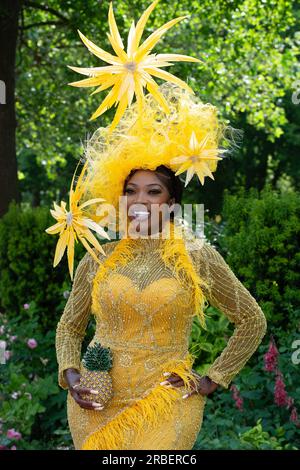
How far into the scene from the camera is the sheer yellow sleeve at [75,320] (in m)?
3.41

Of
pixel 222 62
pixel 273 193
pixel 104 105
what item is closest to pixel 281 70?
pixel 222 62

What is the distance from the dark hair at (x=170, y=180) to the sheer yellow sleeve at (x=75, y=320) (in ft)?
1.32

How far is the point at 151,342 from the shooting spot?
3.17 m

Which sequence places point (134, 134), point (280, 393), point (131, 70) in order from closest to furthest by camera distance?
1. point (131, 70)
2. point (134, 134)
3. point (280, 393)

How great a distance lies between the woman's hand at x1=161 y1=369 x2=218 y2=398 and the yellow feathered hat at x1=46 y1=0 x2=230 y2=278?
1.92 feet

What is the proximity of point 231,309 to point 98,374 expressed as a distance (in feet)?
2.00

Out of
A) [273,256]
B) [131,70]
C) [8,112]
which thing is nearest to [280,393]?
[273,256]

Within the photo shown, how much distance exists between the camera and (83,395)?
3182 millimetres

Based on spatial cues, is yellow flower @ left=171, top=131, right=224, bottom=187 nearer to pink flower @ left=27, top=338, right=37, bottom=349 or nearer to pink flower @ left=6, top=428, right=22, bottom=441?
pink flower @ left=6, top=428, right=22, bottom=441

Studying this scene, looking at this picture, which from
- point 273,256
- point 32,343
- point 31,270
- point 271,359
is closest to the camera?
point 271,359

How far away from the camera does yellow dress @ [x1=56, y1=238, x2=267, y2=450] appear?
311 centimetres

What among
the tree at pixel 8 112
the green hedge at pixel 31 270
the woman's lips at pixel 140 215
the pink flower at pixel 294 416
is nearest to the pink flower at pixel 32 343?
the green hedge at pixel 31 270

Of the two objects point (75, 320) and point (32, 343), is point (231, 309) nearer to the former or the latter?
point (75, 320)

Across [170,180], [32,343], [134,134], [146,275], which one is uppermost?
[134,134]
